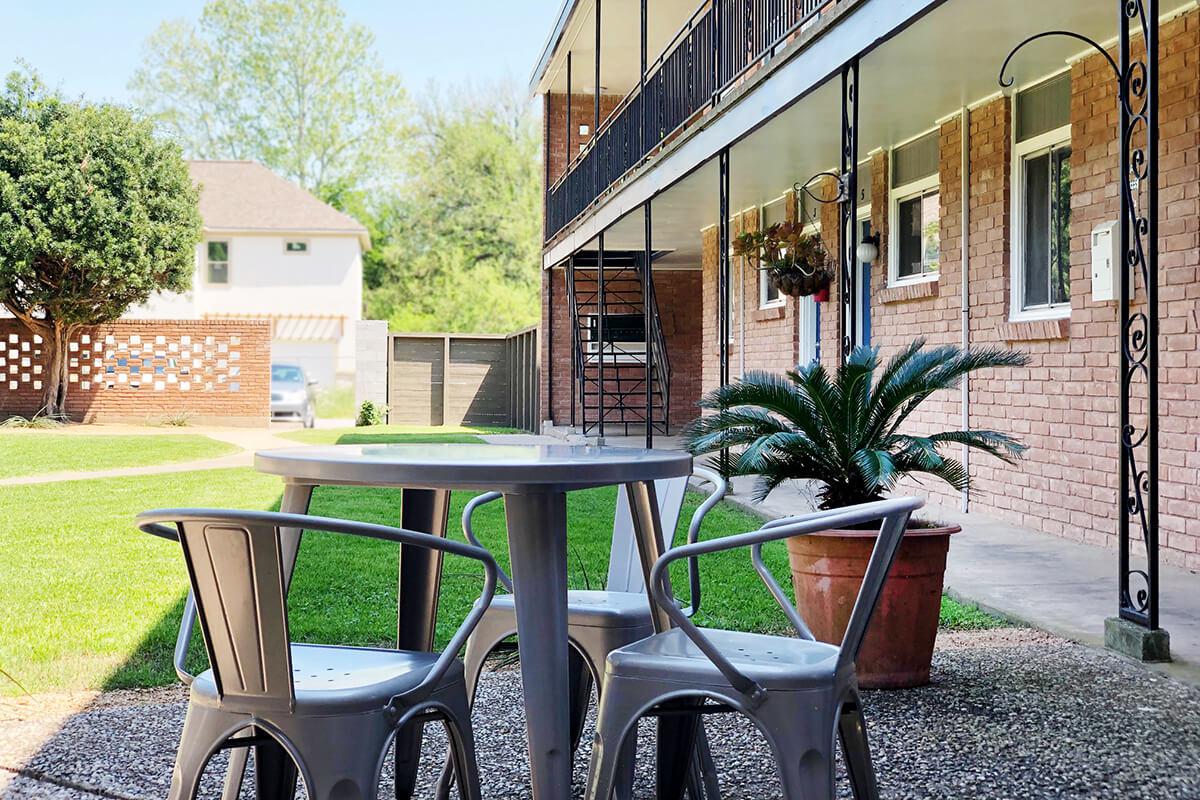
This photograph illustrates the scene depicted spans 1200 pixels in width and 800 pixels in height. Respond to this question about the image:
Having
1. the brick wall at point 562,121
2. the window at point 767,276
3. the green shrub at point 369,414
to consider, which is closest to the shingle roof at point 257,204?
the green shrub at point 369,414

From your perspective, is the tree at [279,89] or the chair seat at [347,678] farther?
the tree at [279,89]

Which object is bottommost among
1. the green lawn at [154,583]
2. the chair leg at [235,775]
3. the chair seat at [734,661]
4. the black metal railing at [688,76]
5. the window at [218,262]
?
the green lawn at [154,583]

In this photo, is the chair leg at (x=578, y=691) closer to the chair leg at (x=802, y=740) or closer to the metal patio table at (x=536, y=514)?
the metal patio table at (x=536, y=514)

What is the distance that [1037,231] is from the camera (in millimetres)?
8094

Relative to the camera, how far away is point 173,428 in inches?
823

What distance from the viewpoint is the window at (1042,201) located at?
7.78 metres

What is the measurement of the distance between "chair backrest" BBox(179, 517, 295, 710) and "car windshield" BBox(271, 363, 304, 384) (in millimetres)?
24640

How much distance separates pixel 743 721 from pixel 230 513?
7.34 feet

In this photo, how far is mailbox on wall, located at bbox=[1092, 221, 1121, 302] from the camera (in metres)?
6.72

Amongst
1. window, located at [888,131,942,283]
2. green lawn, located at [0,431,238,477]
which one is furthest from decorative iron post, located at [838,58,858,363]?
green lawn, located at [0,431,238,477]

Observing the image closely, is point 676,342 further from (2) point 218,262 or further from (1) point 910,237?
(2) point 218,262

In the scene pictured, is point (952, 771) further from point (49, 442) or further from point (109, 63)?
point (109, 63)

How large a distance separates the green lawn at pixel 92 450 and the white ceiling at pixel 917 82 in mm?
7053

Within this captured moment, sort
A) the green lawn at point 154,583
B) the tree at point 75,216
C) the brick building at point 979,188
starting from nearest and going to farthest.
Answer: the green lawn at point 154,583 < the brick building at point 979,188 < the tree at point 75,216
